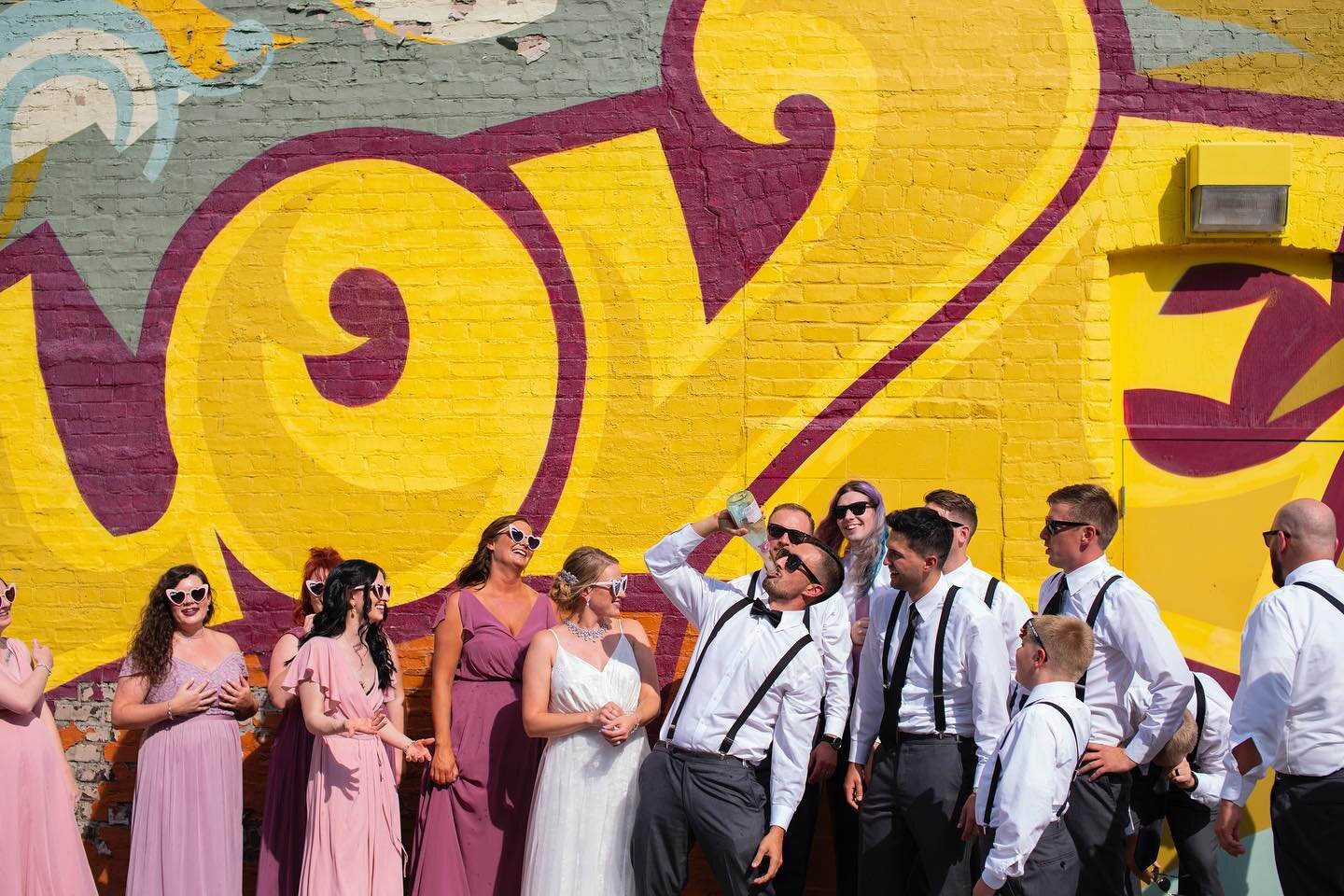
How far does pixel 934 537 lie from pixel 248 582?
3826 millimetres

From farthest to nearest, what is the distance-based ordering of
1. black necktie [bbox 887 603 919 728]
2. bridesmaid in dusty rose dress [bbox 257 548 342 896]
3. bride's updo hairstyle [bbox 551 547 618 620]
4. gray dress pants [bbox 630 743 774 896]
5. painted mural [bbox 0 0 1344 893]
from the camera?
painted mural [bbox 0 0 1344 893] → bridesmaid in dusty rose dress [bbox 257 548 342 896] → bride's updo hairstyle [bbox 551 547 618 620] → black necktie [bbox 887 603 919 728] → gray dress pants [bbox 630 743 774 896]

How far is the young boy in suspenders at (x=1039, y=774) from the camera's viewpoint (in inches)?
165

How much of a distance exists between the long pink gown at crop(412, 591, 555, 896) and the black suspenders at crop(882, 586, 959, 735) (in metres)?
1.75

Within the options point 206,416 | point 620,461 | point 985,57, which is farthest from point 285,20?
point 985,57

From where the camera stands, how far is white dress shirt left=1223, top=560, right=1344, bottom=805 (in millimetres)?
4785

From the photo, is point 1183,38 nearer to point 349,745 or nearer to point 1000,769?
point 1000,769

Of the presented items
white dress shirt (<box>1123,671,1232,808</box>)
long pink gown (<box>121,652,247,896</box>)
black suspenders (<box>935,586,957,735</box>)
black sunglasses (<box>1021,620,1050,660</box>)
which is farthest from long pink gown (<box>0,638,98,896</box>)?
white dress shirt (<box>1123,671,1232,808</box>)

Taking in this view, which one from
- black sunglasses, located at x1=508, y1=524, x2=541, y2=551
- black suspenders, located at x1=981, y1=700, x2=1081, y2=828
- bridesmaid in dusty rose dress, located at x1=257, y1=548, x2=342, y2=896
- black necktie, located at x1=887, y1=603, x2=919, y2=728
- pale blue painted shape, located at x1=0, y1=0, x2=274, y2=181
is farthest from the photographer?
pale blue painted shape, located at x1=0, y1=0, x2=274, y2=181

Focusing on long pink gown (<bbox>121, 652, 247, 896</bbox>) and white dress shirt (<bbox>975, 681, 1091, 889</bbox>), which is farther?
long pink gown (<bbox>121, 652, 247, 896</bbox>)

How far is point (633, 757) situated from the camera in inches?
220

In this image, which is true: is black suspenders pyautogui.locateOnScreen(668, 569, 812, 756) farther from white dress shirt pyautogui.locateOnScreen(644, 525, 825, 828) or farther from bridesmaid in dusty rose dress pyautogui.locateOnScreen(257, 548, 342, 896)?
bridesmaid in dusty rose dress pyautogui.locateOnScreen(257, 548, 342, 896)

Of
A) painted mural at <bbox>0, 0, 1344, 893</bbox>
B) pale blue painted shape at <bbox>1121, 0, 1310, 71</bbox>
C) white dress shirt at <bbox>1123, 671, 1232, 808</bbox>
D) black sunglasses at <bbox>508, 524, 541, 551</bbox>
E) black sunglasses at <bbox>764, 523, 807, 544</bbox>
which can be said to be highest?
pale blue painted shape at <bbox>1121, 0, 1310, 71</bbox>

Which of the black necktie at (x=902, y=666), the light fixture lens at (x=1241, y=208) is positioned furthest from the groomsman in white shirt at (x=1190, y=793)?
the light fixture lens at (x=1241, y=208)

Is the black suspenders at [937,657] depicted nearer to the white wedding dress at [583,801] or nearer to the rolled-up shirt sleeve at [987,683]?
the rolled-up shirt sleeve at [987,683]
